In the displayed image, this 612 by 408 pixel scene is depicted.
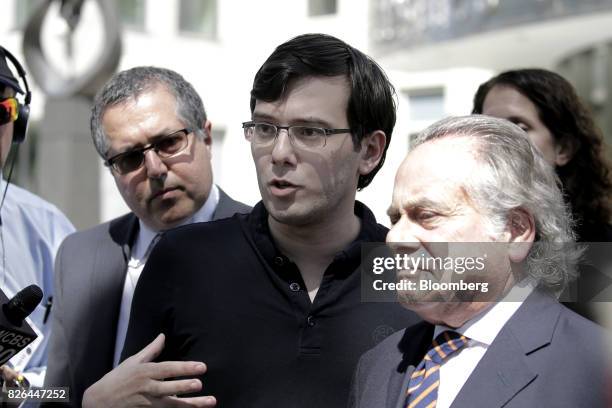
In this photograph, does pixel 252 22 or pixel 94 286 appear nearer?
pixel 94 286

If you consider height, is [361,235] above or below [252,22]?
above

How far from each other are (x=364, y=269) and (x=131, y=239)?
1148 mm

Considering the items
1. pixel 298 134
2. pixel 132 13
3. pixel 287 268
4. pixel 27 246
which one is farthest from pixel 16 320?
pixel 132 13

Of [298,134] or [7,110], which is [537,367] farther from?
[7,110]

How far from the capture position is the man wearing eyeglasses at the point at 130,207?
3.37 meters

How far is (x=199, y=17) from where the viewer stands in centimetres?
2020

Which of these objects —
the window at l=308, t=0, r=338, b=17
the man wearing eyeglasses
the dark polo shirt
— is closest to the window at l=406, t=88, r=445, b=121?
the window at l=308, t=0, r=338, b=17

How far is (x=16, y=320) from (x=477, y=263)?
3.78 ft

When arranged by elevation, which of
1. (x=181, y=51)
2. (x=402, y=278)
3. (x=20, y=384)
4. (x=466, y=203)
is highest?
(x=466, y=203)

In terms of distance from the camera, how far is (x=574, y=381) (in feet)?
6.98

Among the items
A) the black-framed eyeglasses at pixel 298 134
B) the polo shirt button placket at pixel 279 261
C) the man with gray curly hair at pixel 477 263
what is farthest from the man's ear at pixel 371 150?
the man with gray curly hair at pixel 477 263

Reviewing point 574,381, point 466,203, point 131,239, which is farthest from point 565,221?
point 131,239

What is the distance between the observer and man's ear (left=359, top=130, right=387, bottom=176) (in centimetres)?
291

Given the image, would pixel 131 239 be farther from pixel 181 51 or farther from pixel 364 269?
pixel 181 51
